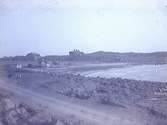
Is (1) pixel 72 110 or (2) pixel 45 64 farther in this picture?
(2) pixel 45 64

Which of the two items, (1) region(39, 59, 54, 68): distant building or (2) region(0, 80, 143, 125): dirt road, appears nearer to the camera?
(2) region(0, 80, 143, 125): dirt road

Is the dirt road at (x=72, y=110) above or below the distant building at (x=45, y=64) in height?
below

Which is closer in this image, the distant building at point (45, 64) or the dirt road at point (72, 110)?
the dirt road at point (72, 110)

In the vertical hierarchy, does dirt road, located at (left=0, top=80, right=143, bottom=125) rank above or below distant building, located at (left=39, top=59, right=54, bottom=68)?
below

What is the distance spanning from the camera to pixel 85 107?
22.2 feet

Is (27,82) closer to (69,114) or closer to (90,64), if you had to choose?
(69,114)

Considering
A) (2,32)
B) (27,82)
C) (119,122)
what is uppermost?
(2,32)

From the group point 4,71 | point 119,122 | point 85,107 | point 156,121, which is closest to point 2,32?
point 4,71

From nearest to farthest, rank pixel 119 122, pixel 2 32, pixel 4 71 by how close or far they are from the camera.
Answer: pixel 119 122 < pixel 2 32 < pixel 4 71

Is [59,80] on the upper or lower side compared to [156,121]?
upper

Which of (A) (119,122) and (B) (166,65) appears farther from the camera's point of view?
(B) (166,65)

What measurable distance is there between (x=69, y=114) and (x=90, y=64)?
7.91 m

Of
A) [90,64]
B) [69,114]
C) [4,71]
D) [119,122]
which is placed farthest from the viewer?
[90,64]

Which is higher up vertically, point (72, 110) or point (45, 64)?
point (45, 64)
